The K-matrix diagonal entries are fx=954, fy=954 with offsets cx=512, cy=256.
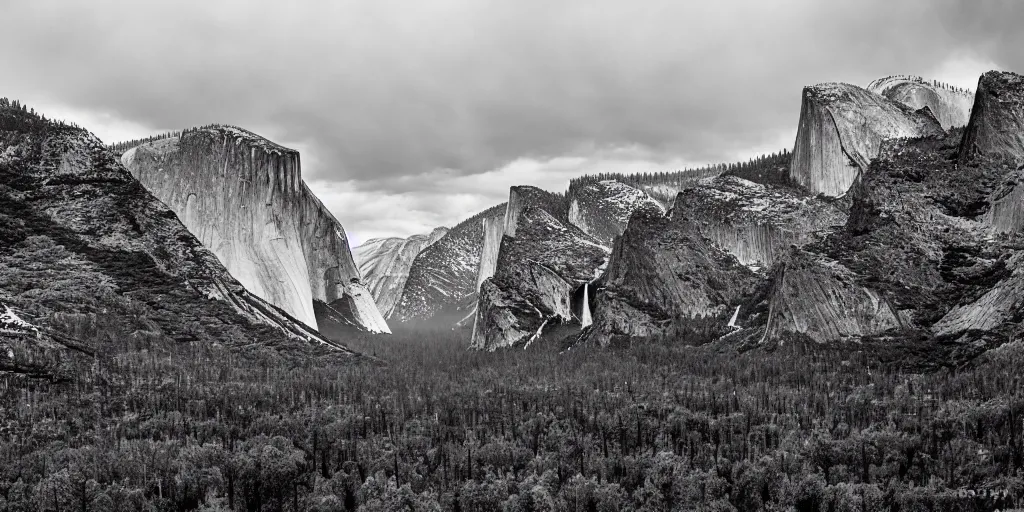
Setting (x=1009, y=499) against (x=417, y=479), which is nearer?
(x=1009, y=499)

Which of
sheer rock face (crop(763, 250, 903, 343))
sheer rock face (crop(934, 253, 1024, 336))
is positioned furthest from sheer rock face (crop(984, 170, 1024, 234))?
sheer rock face (crop(763, 250, 903, 343))

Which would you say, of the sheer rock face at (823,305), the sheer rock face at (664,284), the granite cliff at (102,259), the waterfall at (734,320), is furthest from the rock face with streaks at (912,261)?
the granite cliff at (102,259)

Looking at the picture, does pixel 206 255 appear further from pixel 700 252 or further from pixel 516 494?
pixel 700 252

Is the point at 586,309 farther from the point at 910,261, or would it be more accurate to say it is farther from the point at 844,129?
the point at 910,261

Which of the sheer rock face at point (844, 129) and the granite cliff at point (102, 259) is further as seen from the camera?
the sheer rock face at point (844, 129)

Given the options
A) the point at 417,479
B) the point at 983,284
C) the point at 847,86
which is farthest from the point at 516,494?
the point at 847,86

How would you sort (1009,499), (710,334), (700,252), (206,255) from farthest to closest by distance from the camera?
(700,252) < (710,334) < (206,255) < (1009,499)

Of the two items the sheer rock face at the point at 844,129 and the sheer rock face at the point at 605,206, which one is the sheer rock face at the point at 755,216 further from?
the sheer rock face at the point at 605,206
